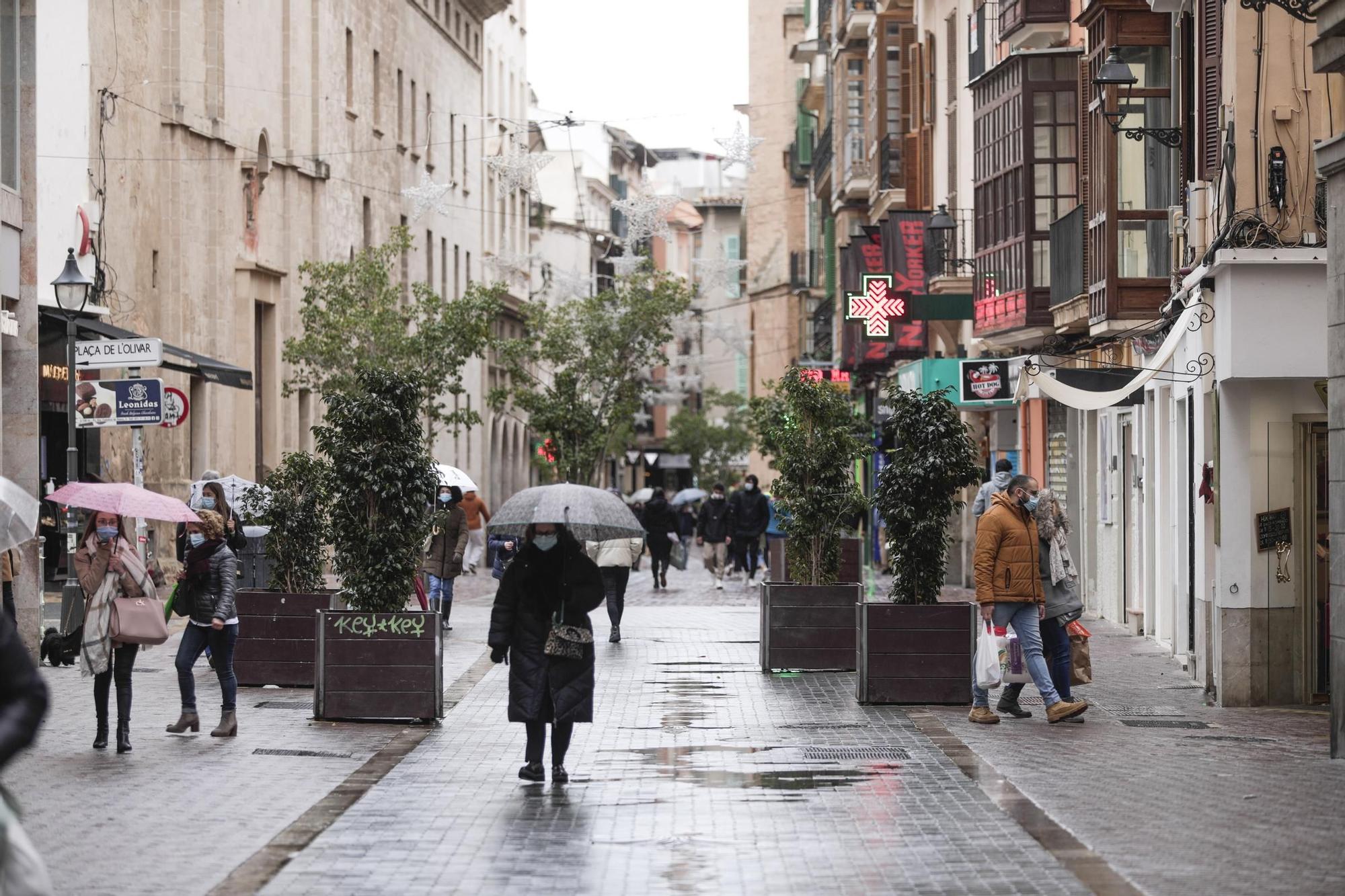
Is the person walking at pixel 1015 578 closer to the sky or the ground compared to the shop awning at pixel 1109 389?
closer to the ground

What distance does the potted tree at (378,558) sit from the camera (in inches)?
620

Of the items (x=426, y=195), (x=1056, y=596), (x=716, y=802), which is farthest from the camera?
(x=426, y=195)

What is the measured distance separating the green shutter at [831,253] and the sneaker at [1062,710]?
41.4m

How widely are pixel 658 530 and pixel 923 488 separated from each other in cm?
2049

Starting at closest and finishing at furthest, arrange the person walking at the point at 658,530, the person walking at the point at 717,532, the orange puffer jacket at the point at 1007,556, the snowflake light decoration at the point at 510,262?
the orange puffer jacket at the point at 1007,556 → the person walking at the point at 658,530 → the person walking at the point at 717,532 → the snowflake light decoration at the point at 510,262

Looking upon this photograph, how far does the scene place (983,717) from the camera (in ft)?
51.9

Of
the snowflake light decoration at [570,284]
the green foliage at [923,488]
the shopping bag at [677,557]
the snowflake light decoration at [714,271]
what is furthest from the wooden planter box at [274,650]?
the snowflake light decoration at [570,284]

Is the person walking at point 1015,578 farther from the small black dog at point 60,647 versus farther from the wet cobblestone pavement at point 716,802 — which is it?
the small black dog at point 60,647

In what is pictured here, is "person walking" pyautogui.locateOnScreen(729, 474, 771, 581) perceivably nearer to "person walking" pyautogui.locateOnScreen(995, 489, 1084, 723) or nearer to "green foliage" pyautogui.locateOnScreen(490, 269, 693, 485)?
"green foliage" pyautogui.locateOnScreen(490, 269, 693, 485)

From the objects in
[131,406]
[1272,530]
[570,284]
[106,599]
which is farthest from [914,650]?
[570,284]

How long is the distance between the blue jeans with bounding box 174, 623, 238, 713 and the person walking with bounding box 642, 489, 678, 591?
22764 mm

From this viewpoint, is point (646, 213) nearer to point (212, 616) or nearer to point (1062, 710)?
point (1062, 710)

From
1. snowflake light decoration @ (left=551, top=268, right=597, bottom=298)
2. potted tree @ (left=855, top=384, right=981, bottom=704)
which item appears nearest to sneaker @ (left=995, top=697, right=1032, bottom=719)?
potted tree @ (left=855, top=384, right=981, bottom=704)

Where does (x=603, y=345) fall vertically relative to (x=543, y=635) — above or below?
above
